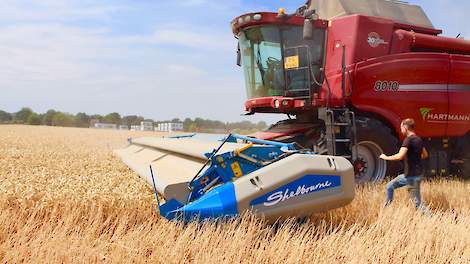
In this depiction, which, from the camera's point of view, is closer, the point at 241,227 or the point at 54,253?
the point at 54,253

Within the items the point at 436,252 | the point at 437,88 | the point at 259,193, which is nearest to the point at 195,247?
the point at 259,193

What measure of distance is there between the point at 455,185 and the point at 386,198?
174cm

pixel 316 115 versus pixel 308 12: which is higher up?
pixel 308 12

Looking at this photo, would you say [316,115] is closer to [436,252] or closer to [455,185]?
[455,185]

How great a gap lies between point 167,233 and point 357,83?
3.57 m

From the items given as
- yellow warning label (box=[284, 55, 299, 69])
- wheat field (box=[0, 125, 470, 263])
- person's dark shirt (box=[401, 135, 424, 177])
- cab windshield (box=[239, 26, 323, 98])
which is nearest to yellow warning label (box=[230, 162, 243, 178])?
wheat field (box=[0, 125, 470, 263])

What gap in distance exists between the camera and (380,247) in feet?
8.48

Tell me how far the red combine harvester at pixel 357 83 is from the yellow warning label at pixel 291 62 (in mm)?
12

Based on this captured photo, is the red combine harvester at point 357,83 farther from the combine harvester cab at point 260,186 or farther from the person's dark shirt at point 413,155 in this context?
the combine harvester cab at point 260,186

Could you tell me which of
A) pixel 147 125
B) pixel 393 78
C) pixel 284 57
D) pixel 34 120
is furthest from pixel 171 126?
pixel 393 78

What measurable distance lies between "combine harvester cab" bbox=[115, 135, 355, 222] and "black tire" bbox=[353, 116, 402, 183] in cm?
241

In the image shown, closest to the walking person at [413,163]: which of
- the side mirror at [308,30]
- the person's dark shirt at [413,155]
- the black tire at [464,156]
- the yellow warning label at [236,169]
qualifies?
the person's dark shirt at [413,155]

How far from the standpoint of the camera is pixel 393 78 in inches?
219

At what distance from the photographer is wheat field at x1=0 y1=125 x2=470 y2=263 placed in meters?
2.39
